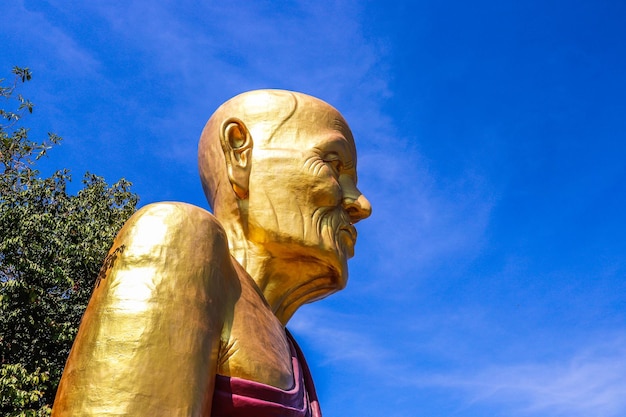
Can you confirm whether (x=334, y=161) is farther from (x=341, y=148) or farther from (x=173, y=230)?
(x=173, y=230)

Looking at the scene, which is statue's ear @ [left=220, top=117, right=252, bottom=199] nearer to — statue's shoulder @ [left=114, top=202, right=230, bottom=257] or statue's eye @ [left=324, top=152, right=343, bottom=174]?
statue's eye @ [left=324, top=152, right=343, bottom=174]

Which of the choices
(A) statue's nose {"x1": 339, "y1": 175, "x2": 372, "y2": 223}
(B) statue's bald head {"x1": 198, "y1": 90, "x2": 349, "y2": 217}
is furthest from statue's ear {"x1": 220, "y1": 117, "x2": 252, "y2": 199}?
(A) statue's nose {"x1": 339, "y1": 175, "x2": 372, "y2": 223}

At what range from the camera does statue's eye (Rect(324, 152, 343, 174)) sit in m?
4.70

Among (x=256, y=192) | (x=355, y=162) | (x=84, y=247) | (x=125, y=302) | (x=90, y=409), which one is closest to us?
(x=90, y=409)

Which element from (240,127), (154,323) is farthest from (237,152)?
(154,323)

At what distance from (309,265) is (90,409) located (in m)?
1.86

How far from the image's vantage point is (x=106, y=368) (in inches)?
124

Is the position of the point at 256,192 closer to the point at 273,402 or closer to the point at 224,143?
the point at 224,143

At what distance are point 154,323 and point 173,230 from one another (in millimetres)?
531

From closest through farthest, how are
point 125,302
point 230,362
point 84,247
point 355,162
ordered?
point 125,302, point 230,362, point 355,162, point 84,247

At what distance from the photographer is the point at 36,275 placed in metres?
11.2

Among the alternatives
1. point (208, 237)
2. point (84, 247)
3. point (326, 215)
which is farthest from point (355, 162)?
point (84, 247)

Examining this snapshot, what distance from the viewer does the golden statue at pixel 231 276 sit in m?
3.20

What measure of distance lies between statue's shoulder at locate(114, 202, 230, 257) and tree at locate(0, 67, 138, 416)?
7.26m
